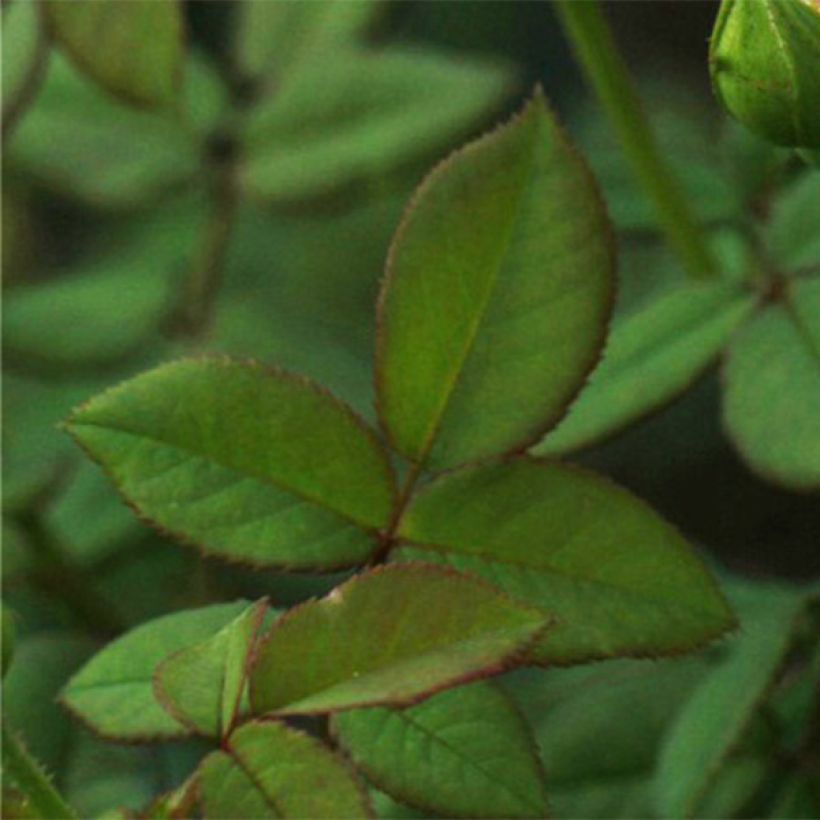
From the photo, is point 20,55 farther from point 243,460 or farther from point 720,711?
point 720,711

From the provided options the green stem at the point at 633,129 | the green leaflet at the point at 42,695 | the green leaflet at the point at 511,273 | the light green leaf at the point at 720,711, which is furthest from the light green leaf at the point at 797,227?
the green leaflet at the point at 42,695

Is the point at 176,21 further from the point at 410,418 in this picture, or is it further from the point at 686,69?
the point at 686,69

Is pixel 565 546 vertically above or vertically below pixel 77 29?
below

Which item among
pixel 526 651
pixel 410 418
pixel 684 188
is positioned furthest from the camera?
pixel 684 188

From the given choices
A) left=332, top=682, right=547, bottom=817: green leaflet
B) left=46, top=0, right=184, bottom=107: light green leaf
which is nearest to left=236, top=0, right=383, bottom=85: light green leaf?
left=46, top=0, right=184, bottom=107: light green leaf

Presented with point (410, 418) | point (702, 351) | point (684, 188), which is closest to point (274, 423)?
point (410, 418)

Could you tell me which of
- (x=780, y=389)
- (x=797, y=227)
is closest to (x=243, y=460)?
(x=780, y=389)
